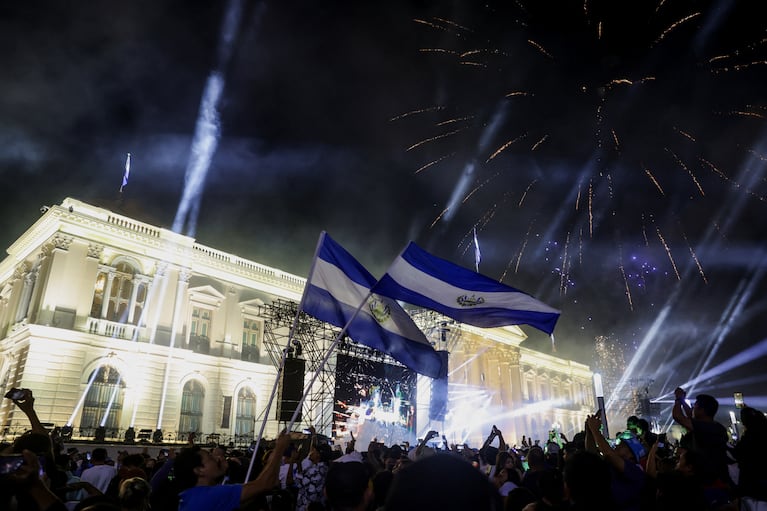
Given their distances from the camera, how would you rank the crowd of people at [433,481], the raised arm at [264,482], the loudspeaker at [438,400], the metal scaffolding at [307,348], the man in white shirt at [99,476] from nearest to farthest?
the crowd of people at [433,481] < the raised arm at [264,482] < the man in white shirt at [99,476] < the metal scaffolding at [307,348] < the loudspeaker at [438,400]

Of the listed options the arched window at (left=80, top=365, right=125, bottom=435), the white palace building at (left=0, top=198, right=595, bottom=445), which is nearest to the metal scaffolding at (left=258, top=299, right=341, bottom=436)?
the white palace building at (left=0, top=198, right=595, bottom=445)

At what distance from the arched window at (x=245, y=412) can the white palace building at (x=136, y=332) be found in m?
0.06

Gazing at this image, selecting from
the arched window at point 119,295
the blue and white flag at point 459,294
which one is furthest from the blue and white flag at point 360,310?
the arched window at point 119,295

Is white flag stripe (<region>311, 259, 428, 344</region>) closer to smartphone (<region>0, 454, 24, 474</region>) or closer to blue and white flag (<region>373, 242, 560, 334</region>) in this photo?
blue and white flag (<region>373, 242, 560, 334</region>)

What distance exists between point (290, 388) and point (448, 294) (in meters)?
14.1

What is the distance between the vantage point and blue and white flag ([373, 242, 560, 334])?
23.0ft

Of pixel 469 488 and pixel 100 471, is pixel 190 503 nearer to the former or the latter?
pixel 469 488

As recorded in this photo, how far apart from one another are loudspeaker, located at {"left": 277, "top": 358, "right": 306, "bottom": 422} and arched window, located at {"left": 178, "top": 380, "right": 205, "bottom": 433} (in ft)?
24.7

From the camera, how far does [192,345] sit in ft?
84.4

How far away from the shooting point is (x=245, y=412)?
26750 mm

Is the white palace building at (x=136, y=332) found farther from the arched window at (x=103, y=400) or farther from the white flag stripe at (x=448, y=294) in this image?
the white flag stripe at (x=448, y=294)

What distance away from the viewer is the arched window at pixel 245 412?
2602 cm

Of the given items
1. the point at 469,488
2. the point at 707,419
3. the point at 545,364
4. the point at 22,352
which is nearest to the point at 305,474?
the point at 707,419

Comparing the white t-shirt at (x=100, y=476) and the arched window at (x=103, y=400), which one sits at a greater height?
the arched window at (x=103, y=400)
